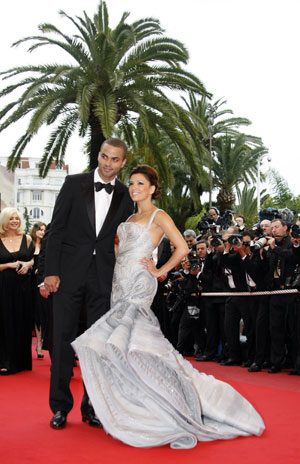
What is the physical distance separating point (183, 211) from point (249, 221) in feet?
9.33

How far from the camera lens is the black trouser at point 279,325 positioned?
7695 millimetres

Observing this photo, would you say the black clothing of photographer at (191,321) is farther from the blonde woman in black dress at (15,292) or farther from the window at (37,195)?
the window at (37,195)

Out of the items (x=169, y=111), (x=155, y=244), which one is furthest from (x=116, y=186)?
(x=169, y=111)

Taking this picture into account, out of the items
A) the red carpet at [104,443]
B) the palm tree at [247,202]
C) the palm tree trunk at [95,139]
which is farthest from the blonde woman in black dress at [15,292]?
the palm tree at [247,202]

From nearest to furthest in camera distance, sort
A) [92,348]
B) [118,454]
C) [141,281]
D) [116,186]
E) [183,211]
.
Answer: [118,454], [92,348], [141,281], [116,186], [183,211]

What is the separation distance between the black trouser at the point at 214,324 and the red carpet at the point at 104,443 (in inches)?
122

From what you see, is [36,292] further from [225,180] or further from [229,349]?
[225,180]

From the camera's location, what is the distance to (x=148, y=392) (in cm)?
407

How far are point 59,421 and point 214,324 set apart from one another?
496 cm

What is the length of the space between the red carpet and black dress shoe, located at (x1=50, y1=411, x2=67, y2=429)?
2.0 inches

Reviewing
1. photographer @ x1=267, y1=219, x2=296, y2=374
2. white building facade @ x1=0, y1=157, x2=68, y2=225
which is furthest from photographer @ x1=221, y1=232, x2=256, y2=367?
white building facade @ x1=0, y1=157, x2=68, y2=225

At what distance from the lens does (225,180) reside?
87.7ft

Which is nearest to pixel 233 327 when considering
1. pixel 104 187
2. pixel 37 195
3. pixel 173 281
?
pixel 173 281

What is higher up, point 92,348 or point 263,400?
point 92,348
